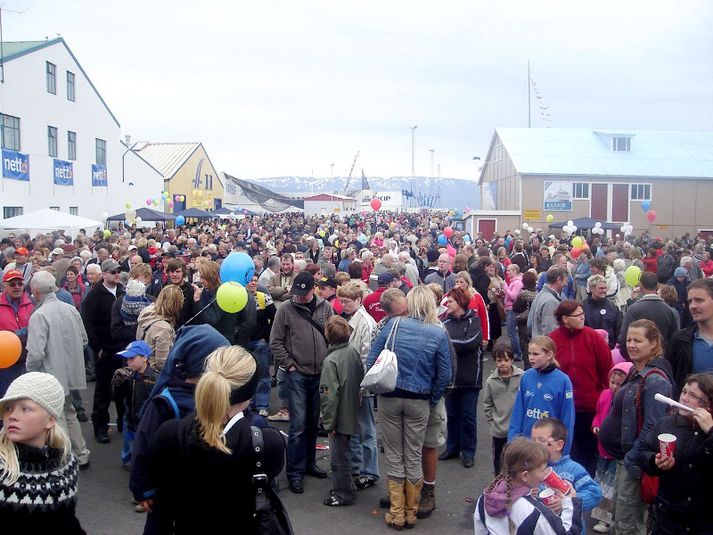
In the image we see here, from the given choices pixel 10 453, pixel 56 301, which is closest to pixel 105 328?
pixel 56 301

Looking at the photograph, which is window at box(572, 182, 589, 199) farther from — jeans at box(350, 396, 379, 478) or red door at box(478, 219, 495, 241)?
jeans at box(350, 396, 379, 478)

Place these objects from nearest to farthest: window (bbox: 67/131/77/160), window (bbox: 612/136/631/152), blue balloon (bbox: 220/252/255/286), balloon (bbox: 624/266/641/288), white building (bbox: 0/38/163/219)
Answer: blue balloon (bbox: 220/252/255/286) < balloon (bbox: 624/266/641/288) < white building (bbox: 0/38/163/219) < window (bbox: 67/131/77/160) < window (bbox: 612/136/631/152)

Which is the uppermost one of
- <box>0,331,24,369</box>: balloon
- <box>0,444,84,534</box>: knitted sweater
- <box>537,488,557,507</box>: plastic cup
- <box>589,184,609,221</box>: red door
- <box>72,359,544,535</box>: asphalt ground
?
<box>589,184,609,221</box>: red door

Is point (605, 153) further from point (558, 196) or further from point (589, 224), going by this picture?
point (589, 224)

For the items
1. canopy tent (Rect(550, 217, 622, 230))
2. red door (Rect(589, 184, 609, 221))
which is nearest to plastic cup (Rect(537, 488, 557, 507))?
canopy tent (Rect(550, 217, 622, 230))

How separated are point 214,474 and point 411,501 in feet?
9.56

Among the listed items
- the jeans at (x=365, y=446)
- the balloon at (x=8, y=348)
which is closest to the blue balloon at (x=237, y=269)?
the jeans at (x=365, y=446)

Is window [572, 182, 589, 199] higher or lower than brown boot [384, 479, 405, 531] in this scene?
higher

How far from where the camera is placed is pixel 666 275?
13.4m

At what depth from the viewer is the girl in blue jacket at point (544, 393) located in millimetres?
4965

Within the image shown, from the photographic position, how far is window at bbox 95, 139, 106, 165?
3359 cm

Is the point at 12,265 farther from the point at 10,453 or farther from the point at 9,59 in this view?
the point at 9,59

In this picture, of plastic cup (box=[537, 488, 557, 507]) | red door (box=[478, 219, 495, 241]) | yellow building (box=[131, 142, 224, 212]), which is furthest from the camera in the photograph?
yellow building (box=[131, 142, 224, 212])

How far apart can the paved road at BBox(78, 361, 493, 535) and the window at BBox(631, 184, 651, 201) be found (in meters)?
35.3
